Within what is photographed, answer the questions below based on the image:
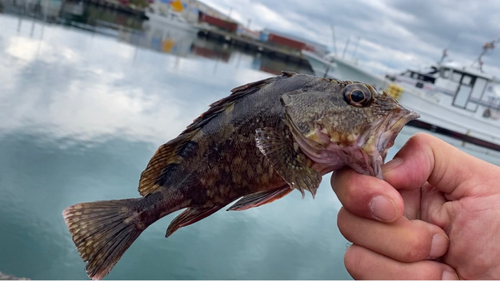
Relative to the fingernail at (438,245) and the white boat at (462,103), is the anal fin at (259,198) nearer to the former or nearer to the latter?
the fingernail at (438,245)

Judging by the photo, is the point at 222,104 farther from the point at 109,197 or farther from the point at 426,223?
the point at 109,197

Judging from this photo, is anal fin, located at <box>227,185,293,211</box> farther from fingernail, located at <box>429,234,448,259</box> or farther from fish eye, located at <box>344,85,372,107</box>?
fingernail, located at <box>429,234,448,259</box>

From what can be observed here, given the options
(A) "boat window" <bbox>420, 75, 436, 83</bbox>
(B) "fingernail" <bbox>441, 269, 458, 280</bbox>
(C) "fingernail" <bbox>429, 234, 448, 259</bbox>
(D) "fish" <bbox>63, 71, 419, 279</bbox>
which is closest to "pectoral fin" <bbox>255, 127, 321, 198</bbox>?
(D) "fish" <bbox>63, 71, 419, 279</bbox>

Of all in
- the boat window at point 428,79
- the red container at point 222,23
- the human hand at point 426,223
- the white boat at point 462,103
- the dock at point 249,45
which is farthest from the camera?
the red container at point 222,23

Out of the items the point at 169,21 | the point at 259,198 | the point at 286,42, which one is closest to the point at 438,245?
the point at 259,198

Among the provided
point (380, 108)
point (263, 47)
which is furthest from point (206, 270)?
point (263, 47)

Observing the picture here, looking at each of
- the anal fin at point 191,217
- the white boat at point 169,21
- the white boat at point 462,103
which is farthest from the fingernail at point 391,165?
the white boat at point 169,21
